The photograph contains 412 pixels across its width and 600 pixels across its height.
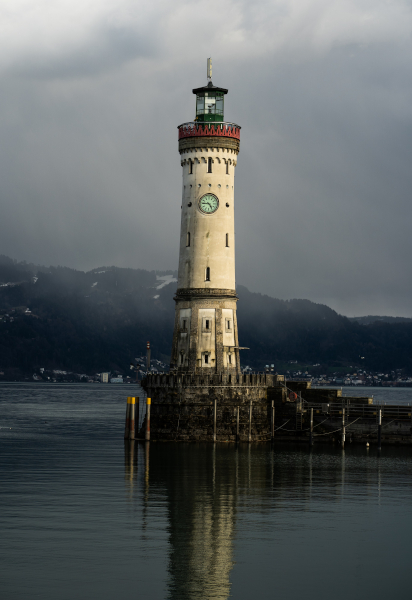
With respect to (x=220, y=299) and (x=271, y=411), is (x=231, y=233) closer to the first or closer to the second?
(x=220, y=299)

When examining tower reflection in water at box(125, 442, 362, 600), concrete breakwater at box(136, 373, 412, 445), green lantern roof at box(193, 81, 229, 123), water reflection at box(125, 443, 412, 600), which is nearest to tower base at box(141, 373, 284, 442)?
concrete breakwater at box(136, 373, 412, 445)

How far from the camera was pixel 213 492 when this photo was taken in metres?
49.5

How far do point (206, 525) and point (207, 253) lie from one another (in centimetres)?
3858

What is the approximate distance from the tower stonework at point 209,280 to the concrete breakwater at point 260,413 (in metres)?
0.13

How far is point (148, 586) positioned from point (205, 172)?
5027 centimetres

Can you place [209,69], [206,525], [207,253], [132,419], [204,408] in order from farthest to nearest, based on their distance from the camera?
[209,69] → [207,253] → [132,419] → [204,408] → [206,525]

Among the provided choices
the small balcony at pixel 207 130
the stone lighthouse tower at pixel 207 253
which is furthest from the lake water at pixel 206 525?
the small balcony at pixel 207 130

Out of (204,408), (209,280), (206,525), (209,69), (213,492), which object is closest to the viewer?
(206,525)

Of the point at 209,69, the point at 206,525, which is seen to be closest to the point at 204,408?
the point at 209,69

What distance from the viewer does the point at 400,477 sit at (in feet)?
186

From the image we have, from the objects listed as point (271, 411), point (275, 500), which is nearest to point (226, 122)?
point (271, 411)

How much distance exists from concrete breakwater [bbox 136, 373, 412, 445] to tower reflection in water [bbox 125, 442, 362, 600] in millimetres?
1801

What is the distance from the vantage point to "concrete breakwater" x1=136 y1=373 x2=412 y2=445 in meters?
71.7

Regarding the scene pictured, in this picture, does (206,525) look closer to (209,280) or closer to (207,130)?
(209,280)
